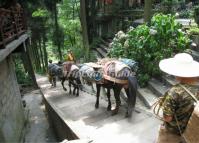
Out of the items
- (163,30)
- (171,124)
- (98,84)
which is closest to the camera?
(171,124)

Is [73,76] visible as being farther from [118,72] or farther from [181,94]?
[181,94]

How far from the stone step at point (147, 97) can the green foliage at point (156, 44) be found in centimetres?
34

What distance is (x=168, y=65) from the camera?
9.93 feet

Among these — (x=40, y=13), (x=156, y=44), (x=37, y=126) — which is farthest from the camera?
(x=40, y=13)

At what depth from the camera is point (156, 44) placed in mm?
8250

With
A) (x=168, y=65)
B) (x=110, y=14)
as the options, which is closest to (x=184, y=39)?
(x=168, y=65)

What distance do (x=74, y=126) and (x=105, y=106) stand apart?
4.67 feet

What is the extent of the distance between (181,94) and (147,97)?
4.85 meters

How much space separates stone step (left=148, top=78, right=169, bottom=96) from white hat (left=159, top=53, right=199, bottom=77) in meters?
4.45

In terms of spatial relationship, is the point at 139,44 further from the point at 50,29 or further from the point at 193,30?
the point at 50,29

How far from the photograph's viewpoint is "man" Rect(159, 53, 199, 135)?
9.13 ft

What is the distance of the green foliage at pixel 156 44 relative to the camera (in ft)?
26.9

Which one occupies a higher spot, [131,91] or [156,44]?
[156,44]

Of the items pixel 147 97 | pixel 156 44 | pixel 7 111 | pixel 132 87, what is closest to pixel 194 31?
pixel 156 44
